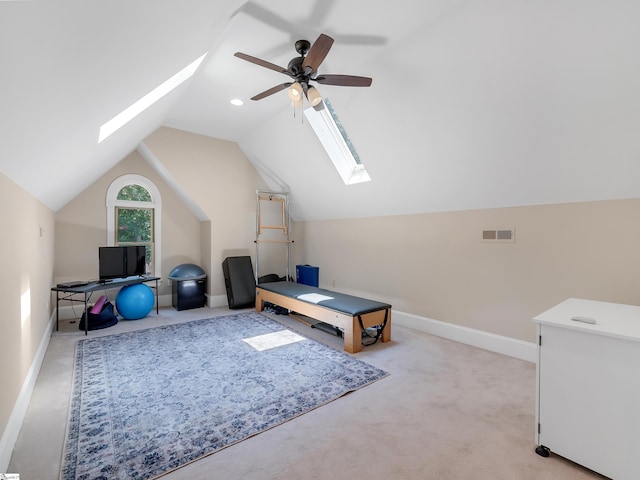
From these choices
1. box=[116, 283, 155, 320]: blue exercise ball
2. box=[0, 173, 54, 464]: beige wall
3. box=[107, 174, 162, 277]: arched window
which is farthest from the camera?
box=[107, 174, 162, 277]: arched window

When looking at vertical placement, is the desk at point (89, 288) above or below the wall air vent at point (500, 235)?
below

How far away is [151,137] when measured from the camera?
15.9 ft

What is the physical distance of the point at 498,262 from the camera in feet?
10.9

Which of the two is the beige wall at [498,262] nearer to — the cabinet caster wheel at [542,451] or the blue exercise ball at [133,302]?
the cabinet caster wheel at [542,451]

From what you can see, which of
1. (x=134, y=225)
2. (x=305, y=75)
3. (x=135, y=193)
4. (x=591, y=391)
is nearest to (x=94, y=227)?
(x=134, y=225)

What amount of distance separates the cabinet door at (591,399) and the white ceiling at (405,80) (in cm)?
168

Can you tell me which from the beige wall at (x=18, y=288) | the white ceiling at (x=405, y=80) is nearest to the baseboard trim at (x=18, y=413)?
the beige wall at (x=18, y=288)

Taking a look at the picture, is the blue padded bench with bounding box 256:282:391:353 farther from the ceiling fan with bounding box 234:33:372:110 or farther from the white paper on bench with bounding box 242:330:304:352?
the ceiling fan with bounding box 234:33:372:110

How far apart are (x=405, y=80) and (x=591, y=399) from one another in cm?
280

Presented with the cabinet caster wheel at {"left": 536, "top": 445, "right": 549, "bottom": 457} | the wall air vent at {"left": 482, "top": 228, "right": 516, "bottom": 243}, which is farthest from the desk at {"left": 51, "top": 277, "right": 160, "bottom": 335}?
the wall air vent at {"left": 482, "top": 228, "right": 516, "bottom": 243}

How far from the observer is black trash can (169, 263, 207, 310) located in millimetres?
5141

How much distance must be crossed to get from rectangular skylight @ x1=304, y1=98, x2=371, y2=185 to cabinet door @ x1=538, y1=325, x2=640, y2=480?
307cm

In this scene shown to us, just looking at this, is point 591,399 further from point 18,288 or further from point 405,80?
point 18,288

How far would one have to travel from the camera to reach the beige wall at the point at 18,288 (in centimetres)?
178
